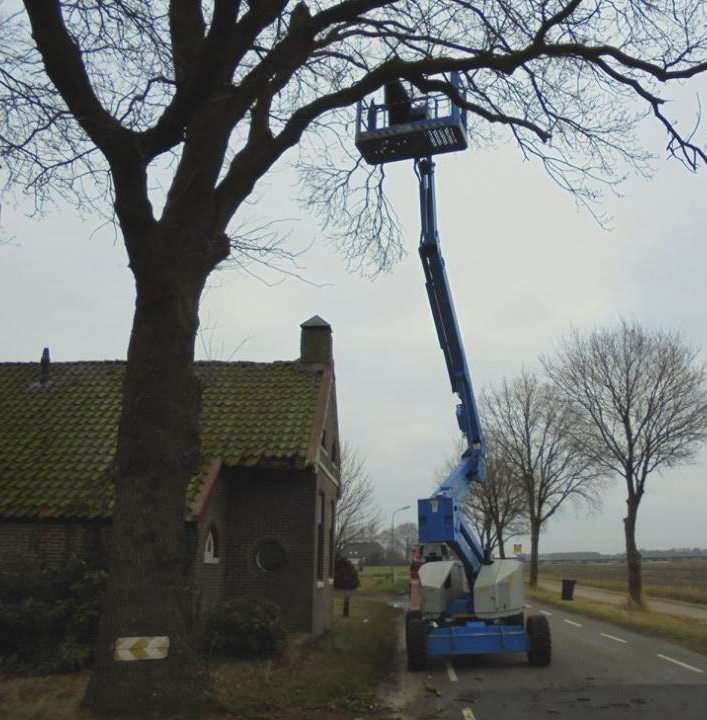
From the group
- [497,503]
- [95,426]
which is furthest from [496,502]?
[95,426]

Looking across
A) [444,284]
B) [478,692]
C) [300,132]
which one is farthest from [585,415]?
[300,132]

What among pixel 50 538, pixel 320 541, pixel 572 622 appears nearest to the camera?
pixel 50 538

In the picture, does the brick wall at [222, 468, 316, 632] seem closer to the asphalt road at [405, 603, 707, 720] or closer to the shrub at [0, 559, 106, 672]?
the asphalt road at [405, 603, 707, 720]

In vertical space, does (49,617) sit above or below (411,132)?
below

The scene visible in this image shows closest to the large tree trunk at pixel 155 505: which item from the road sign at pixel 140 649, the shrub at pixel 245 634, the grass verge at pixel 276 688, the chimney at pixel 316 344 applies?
the road sign at pixel 140 649

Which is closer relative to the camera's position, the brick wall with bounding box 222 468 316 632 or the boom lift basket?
the boom lift basket

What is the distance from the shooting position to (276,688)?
10.8 meters

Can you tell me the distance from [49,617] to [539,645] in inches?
318

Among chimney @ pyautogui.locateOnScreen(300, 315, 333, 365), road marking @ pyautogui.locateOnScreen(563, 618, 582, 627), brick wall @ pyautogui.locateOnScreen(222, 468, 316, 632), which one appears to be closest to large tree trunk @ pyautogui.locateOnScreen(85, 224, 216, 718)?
brick wall @ pyautogui.locateOnScreen(222, 468, 316, 632)

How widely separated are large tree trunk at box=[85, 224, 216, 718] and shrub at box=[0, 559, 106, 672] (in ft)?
14.5

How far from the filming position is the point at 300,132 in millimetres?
9719

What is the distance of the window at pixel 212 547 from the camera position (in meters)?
16.1

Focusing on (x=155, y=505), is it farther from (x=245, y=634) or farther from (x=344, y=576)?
(x=344, y=576)

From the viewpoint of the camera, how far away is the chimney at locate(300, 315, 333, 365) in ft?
65.9
